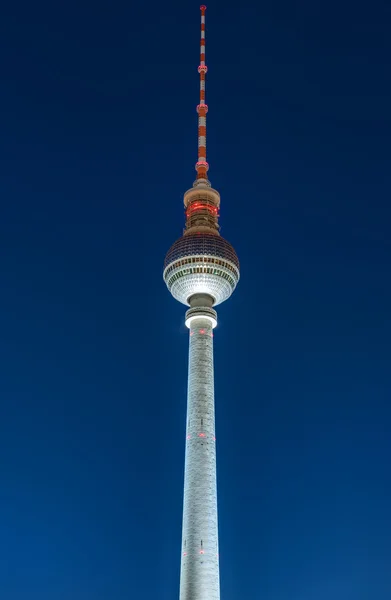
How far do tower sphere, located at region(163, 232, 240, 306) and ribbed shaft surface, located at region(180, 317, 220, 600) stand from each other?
5.00m

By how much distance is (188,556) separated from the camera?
76.0 meters

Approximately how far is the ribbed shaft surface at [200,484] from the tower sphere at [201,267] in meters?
5.00

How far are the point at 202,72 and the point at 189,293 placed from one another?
38074 millimetres

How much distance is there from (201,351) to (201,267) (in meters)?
11.7

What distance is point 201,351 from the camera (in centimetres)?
8888

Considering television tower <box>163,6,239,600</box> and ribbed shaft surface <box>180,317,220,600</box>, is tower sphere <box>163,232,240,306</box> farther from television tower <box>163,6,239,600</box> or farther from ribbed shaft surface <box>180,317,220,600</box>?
ribbed shaft surface <box>180,317,220,600</box>

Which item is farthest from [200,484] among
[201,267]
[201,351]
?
[201,267]

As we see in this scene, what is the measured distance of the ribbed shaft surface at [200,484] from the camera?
246ft

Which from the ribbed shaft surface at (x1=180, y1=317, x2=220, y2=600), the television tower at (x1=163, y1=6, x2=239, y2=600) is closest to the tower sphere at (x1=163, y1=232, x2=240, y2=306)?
the television tower at (x1=163, y1=6, x2=239, y2=600)

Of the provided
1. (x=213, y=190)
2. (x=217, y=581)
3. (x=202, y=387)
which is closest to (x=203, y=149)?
(x=213, y=190)

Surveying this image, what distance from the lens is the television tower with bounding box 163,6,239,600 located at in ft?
249

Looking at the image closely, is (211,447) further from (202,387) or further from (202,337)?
(202,337)

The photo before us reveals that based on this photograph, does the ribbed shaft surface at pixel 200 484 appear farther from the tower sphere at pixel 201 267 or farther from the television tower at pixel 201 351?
the tower sphere at pixel 201 267

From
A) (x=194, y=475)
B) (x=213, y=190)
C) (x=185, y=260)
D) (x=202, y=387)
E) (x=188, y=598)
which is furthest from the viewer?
(x=213, y=190)
